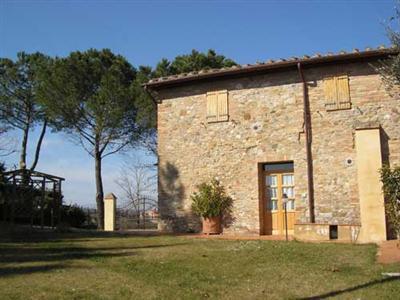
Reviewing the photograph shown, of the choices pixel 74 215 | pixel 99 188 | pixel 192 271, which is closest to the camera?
pixel 192 271

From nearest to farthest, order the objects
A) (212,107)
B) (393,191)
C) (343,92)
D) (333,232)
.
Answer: (393,191), (333,232), (343,92), (212,107)

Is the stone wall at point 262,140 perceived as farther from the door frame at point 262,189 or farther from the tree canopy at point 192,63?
the tree canopy at point 192,63

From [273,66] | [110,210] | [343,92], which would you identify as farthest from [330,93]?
[110,210]

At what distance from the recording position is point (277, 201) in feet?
46.0

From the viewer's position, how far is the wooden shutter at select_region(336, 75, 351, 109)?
13219 mm

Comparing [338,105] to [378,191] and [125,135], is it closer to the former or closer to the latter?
[378,191]

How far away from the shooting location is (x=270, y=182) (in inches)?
558

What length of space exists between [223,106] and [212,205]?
3027mm

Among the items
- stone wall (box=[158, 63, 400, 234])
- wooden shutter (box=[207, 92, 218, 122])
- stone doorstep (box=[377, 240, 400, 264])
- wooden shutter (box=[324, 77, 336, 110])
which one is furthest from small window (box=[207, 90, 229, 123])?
stone doorstep (box=[377, 240, 400, 264])

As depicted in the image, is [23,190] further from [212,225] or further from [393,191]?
[393,191]

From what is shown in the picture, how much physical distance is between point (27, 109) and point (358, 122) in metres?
16.9

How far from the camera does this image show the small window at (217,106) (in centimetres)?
1470

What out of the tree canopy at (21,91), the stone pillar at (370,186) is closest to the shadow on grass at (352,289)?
the stone pillar at (370,186)

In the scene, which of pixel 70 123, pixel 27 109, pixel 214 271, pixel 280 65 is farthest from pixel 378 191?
pixel 27 109
